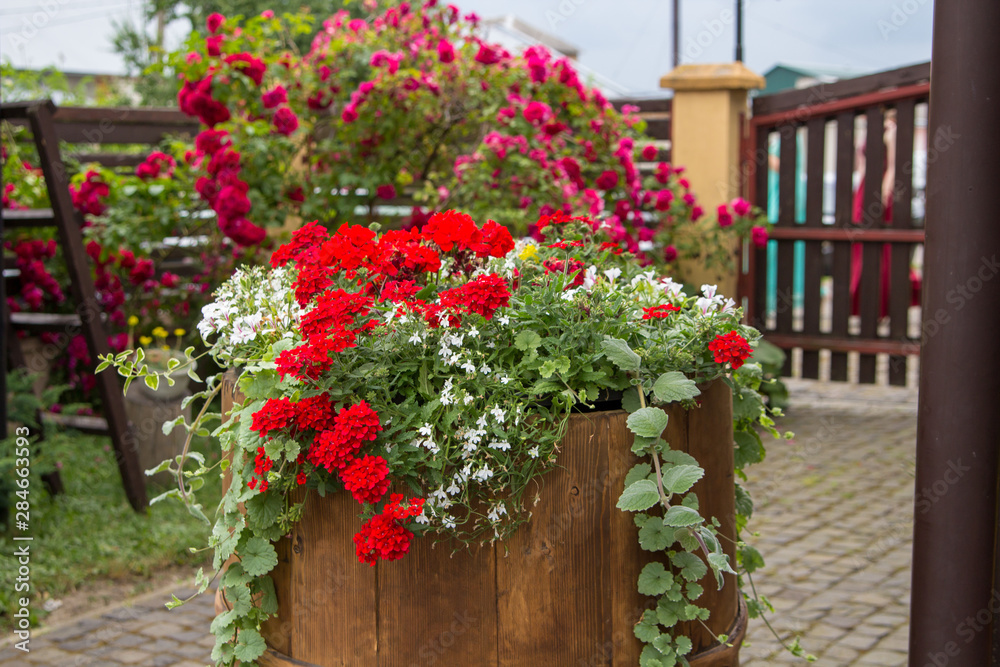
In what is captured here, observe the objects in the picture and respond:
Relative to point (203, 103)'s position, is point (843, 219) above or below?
below

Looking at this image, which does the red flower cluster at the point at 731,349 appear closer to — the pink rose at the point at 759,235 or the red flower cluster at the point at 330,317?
the red flower cluster at the point at 330,317

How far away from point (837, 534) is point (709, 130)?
9.60 feet

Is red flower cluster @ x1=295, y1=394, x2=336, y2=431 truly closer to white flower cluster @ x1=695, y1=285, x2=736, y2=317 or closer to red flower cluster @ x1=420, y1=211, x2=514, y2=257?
red flower cluster @ x1=420, y1=211, x2=514, y2=257

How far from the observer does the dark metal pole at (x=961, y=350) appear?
68.7 inches

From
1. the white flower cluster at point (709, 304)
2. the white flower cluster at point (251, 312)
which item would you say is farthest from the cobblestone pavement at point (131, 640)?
the white flower cluster at point (709, 304)

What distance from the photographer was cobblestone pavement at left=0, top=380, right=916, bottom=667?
9.55ft

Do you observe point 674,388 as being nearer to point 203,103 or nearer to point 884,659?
point 884,659

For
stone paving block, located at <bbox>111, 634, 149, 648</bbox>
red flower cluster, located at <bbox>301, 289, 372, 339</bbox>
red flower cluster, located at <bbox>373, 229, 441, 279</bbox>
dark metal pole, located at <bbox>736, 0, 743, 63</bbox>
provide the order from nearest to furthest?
red flower cluster, located at <bbox>301, 289, 372, 339</bbox> < red flower cluster, located at <bbox>373, 229, 441, 279</bbox> < stone paving block, located at <bbox>111, 634, 149, 648</bbox> < dark metal pole, located at <bbox>736, 0, 743, 63</bbox>

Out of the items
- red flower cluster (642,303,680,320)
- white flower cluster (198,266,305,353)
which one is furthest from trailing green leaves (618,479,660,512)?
white flower cluster (198,266,305,353)

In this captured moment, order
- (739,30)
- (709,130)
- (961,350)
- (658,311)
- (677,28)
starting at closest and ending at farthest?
(658,311), (961,350), (709,130), (739,30), (677,28)

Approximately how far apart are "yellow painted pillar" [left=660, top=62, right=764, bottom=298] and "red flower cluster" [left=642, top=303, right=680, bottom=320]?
4.27m

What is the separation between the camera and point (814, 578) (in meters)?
3.46

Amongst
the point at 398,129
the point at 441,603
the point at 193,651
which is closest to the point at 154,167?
the point at 398,129

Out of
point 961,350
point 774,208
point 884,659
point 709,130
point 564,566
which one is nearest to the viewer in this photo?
point 564,566
